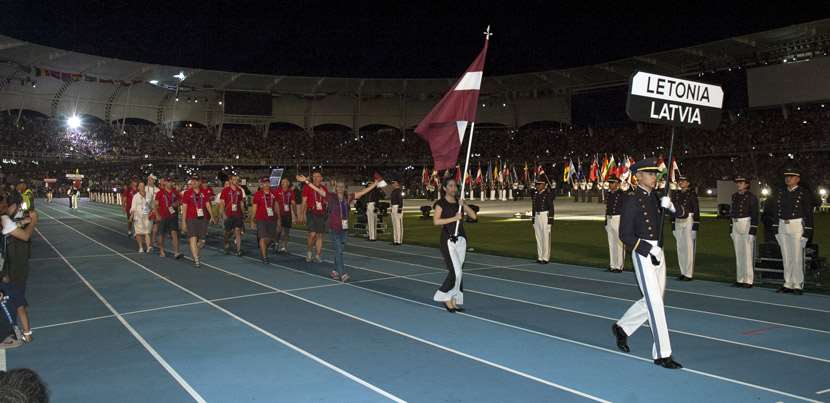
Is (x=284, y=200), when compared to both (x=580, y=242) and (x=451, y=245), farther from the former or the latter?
(x=451, y=245)

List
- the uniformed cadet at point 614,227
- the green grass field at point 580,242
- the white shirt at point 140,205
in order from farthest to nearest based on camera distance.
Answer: the white shirt at point 140,205 → the green grass field at point 580,242 → the uniformed cadet at point 614,227

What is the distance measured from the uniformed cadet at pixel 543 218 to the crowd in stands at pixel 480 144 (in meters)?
39.3

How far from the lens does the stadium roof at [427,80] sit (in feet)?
150

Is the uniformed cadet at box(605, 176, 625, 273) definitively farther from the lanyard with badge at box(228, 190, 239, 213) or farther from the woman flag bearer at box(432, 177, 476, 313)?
the lanyard with badge at box(228, 190, 239, 213)

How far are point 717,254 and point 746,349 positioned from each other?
9461mm

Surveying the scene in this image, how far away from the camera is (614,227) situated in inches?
515

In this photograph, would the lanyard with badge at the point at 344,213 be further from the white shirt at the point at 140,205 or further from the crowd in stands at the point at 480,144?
the crowd in stands at the point at 480,144

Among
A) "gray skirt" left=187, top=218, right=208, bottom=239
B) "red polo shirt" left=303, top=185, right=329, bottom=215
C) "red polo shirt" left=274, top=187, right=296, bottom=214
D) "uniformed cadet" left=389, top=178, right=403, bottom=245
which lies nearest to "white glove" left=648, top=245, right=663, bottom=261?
"red polo shirt" left=303, top=185, right=329, bottom=215

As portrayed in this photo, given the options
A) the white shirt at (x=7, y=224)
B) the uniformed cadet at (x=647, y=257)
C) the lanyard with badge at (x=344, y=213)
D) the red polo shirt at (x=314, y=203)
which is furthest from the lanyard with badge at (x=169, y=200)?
the uniformed cadet at (x=647, y=257)

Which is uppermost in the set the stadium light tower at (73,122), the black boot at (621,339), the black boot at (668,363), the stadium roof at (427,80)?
the stadium roof at (427,80)

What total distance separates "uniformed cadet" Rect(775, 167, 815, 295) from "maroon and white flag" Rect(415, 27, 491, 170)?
17.5 feet

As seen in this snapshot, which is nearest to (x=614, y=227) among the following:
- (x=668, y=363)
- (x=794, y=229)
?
(x=794, y=229)

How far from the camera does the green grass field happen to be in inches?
532

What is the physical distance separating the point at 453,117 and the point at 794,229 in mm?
5723
